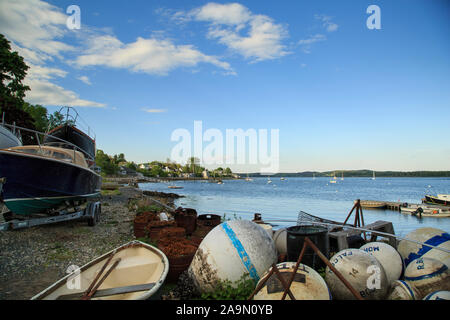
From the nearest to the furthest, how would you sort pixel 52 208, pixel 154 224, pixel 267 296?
1. pixel 267 296
2. pixel 154 224
3. pixel 52 208

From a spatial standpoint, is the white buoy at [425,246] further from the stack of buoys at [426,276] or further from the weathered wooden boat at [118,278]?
the weathered wooden boat at [118,278]

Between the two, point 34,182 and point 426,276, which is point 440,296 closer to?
point 426,276

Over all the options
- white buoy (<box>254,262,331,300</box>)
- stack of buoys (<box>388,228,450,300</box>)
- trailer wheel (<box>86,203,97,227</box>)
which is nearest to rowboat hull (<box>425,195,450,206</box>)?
stack of buoys (<box>388,228,450,300</box>)

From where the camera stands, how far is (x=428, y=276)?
478 cm

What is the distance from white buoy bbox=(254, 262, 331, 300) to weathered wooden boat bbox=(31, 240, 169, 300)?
6.21 ft

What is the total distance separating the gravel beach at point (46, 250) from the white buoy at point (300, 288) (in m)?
5.18

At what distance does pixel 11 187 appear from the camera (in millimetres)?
10984

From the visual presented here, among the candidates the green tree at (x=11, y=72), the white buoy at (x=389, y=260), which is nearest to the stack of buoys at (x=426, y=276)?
the white buoy at (x=389, y=260)

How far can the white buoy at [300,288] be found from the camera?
398cm

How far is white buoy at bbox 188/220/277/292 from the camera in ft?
16.3
